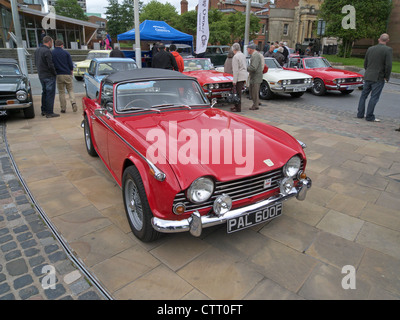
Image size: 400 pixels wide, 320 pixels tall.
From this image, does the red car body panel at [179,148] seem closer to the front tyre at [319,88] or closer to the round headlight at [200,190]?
the round headlight at [200,190]

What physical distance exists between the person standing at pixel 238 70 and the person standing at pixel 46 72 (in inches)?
200

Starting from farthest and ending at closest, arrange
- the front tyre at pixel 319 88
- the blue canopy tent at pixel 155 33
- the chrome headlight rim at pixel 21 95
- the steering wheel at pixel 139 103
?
the blue canopy tent at pixel 155 33
the front tyre at pixel 319 88
the chrome headlight rim at pixel 21 95
the steering wheel at pixel 139 103

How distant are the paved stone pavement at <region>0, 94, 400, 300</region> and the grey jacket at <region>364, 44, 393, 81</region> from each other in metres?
3.20

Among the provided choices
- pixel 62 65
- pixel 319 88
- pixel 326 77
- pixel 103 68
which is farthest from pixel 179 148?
pixel 319 88

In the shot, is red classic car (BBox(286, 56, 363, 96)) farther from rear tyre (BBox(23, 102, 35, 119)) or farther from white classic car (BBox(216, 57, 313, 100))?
rear tyre (BBox(23, 102, 35, 119))

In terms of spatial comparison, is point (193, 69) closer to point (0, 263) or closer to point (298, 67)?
point (298, 67)

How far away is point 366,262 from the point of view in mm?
2723

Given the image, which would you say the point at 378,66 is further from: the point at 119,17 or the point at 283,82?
the point at 119,17

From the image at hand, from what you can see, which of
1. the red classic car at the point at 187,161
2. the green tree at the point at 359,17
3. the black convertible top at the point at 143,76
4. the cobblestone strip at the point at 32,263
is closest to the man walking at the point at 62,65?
the black convertible top at the point at 143,76

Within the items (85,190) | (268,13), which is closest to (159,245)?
(85,190)

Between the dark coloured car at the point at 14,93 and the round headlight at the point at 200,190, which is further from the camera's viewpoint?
the dark coloured car at the point at 14,93

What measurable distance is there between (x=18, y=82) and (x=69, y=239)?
21.0 ft

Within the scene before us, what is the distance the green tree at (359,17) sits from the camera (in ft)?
83.1

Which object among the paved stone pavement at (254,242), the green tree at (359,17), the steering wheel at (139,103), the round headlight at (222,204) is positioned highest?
the green tree at (359,17)
